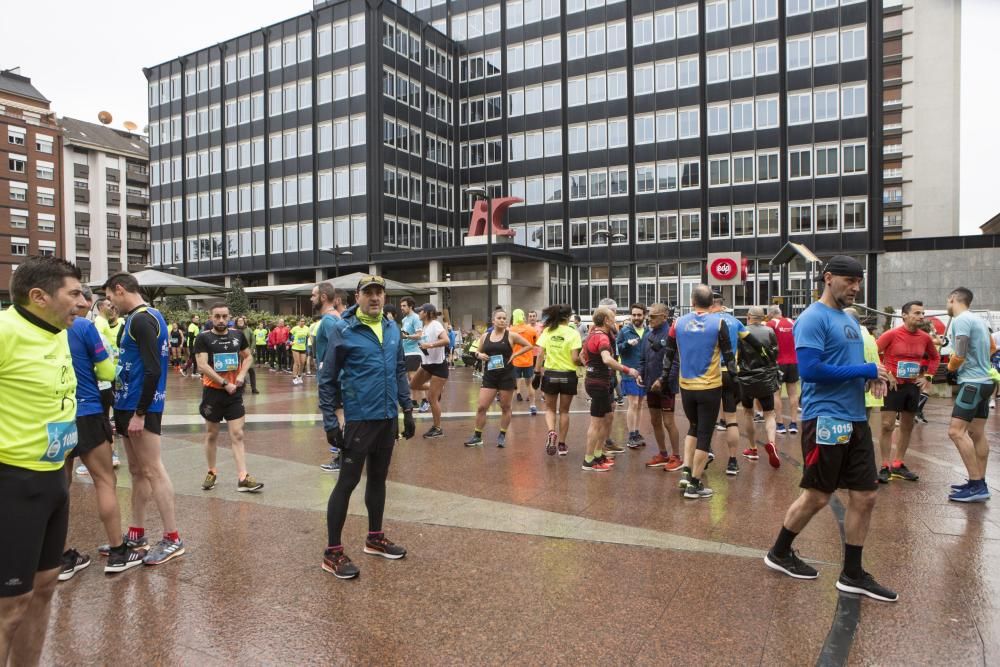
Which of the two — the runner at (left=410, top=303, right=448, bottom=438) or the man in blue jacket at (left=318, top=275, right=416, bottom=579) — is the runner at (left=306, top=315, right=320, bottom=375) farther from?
the man in blue jacket at (left=318, top=275, right=416, bottom=579)

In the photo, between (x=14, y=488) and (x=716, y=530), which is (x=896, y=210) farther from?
A: (x=14, y=488)

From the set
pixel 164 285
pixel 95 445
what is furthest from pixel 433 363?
pixel 164 285

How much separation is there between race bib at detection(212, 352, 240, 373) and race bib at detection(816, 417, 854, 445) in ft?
16.7

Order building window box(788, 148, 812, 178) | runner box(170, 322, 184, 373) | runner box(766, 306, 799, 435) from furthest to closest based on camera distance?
1. building window box(788, 148, 812, 178)
2. runner box(170, 322, 184, 373)
3. runner box(766, 306, 799, 435)

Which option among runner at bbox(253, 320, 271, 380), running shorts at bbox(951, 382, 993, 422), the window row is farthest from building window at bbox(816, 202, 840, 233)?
running shorts at bbox(951, 382, 993, 422)

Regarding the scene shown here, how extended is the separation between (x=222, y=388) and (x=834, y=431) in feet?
17.1

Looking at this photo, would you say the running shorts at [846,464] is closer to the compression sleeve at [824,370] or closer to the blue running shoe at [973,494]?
the compression sleeve at [824,370]

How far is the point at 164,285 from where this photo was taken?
21.4 meters

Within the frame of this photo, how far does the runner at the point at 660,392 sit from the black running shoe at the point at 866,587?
3.41 metres

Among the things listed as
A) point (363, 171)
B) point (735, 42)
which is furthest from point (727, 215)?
point (363, 171)

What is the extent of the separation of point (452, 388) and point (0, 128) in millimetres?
75056

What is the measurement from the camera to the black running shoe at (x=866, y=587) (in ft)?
12.7

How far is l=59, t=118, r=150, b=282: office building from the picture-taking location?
75250 mm

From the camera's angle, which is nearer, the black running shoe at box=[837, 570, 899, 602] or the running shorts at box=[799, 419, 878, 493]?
the black running shoe at box=[837, 570, 899, 602]
